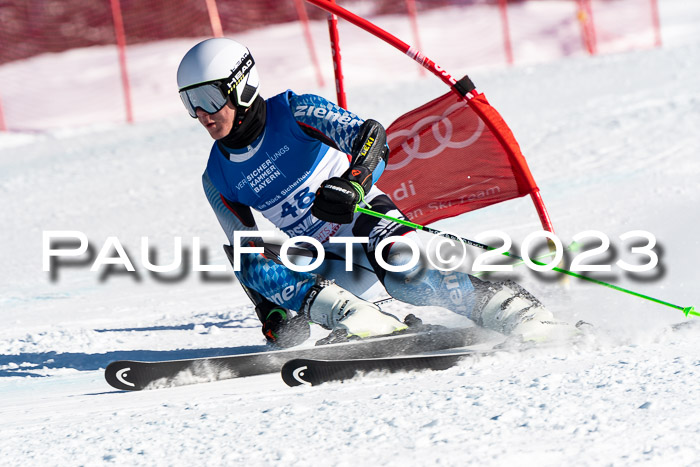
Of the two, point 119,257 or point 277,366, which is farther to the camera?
point 119,257

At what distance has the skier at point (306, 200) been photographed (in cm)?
394

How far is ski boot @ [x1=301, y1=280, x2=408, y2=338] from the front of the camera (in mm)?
3973

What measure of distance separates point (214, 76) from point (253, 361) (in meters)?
1.23

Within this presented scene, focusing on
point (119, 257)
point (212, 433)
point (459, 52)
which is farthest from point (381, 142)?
point (459, 52)

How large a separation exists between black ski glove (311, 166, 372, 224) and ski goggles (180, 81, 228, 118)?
630 mm

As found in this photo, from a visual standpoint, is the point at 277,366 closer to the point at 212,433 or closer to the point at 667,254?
the point at 212,433

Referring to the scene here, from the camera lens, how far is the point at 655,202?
22.2ft

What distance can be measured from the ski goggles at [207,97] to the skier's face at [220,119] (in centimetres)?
2

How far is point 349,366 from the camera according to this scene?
11.7 feet

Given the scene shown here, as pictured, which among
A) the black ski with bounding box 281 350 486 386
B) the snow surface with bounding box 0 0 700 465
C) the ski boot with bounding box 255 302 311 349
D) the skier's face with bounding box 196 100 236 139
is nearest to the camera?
the snow surface with bounding box 0 0 700 465

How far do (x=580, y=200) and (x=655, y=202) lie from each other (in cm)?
70

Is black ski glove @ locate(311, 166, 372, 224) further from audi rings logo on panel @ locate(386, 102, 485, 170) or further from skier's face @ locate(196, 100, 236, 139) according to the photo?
audi rings logo on panel @ locate(386, 102, 485, 170)

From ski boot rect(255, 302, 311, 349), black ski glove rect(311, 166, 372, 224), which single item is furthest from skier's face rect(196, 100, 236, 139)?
ski boot rect(255, 302, 311, 349)

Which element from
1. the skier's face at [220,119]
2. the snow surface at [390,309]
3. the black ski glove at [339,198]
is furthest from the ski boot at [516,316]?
the skier's face at [220,119]
